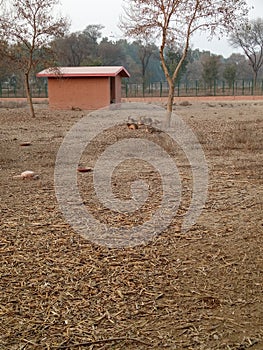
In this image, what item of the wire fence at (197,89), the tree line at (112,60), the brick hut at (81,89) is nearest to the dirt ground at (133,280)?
the brick hut at (81,89)

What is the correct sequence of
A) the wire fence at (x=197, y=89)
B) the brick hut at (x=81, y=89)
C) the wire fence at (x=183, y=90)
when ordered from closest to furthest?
the brick hut at (x=81, y=89), the wire fence at (x=183, y=90), the wire fence at (x=197, y=89)

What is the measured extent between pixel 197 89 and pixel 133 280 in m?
46.8

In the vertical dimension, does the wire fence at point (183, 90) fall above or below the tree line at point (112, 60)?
below

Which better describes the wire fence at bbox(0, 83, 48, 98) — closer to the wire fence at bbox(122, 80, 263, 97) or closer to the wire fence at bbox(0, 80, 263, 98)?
the wire fence at bbox(0, 80, 263, 98)

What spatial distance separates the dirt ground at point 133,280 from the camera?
2.76m

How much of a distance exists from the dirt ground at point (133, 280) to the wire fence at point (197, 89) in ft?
138

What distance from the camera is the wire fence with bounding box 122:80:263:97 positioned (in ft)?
155

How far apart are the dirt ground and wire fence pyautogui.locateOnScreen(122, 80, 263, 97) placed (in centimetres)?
4201

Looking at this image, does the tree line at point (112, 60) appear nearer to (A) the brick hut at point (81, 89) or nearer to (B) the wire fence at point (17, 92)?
(B) the wire fence at point (17, 92)

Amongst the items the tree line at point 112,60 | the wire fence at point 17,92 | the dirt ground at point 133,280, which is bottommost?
the dirt ground at point 133,280

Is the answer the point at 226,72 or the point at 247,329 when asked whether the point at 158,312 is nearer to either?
the point at 247,329

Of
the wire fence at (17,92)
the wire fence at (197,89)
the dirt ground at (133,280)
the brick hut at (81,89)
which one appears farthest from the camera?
the wire fence at (197,89)

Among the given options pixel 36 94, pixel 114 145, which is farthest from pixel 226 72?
pixel 114 145

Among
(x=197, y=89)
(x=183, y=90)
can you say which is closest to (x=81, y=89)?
(x=197, y=89)
